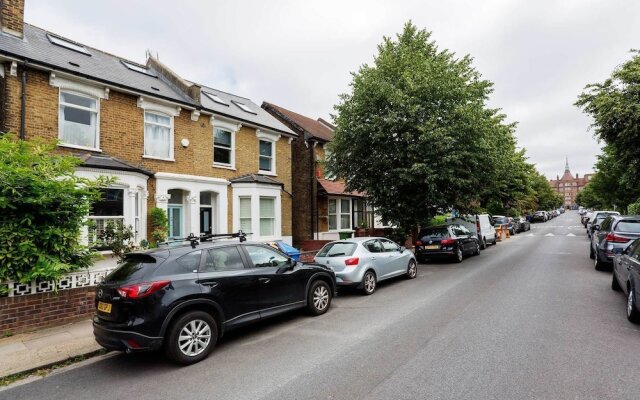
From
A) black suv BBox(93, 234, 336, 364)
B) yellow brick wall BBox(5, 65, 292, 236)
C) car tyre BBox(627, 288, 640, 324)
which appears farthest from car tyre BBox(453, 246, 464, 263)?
black suv BBox(93, 234, 336, 364)

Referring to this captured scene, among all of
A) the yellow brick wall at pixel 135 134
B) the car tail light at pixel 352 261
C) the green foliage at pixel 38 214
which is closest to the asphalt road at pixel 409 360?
the car tail light at pixel 352 261

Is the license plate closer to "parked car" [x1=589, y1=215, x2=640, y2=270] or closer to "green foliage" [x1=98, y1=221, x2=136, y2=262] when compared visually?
"green foliage" [x1=98, y1=221, x2=136, y2=262]

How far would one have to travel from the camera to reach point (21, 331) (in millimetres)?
6055

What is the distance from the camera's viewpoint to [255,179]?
15680 mm

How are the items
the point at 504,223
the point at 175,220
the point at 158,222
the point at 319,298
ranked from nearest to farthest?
the point at 319,298, the point at 158,222, the point at 175,220, the point at 504,223

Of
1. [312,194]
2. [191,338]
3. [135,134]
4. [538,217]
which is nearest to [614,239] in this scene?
[191,338]

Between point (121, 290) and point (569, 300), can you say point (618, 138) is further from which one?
point (121, 290)

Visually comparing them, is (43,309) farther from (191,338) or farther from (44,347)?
(191,338)

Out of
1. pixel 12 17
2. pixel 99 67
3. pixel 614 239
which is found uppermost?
pixel 12 17

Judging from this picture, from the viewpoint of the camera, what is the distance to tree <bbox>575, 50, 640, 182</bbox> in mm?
12086

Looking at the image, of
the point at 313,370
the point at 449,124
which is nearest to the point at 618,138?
the point at 449,124

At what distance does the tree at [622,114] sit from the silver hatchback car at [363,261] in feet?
30.8

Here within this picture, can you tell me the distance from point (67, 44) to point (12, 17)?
1.95 meters

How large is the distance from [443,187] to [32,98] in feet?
46.3
